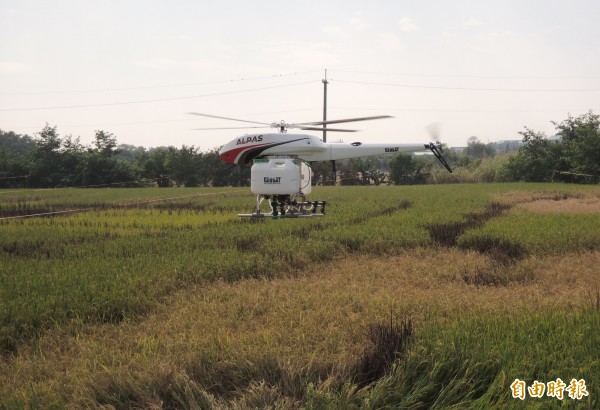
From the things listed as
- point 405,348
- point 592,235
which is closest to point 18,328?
point 405,348

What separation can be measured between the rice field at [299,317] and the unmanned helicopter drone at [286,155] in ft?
5.99

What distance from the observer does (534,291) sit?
6.95 meters

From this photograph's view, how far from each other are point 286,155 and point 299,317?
29.1ft

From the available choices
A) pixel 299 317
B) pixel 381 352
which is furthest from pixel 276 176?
pixel 381 352

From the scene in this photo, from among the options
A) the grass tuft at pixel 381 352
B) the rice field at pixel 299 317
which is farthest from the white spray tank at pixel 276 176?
the grass tuft at pixel 381 352

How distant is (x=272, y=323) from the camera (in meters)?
5.75

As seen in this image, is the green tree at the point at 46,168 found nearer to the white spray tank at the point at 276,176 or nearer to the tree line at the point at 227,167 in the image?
the tree line at the point at 227,167

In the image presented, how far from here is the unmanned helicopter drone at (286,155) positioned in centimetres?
1395

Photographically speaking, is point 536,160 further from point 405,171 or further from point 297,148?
point 297,148

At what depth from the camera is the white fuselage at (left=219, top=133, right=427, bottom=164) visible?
47.0 ft

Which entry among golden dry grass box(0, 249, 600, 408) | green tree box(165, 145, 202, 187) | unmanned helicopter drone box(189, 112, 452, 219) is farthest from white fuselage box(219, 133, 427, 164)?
green tree box(165, 145, 202, 187)

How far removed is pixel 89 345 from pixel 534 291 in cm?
537

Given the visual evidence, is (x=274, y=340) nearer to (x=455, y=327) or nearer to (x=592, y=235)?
(x=455, y=327)

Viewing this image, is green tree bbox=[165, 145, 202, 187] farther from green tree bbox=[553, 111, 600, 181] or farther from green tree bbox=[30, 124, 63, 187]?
green tree bbox=[553, 111, 600, 181]
